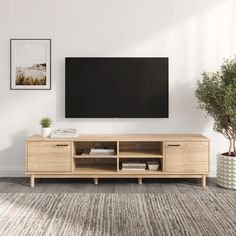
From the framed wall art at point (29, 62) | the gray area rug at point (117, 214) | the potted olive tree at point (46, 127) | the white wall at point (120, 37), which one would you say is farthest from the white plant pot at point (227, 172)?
the framed wall art at point (29, 62)

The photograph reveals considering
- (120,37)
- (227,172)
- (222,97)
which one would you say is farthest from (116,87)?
(227,172)

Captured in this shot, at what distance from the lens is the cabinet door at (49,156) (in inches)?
177

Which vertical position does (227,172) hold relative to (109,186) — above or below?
above

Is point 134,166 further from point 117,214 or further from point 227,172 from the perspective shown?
point 117,214

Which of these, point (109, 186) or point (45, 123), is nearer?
point (109, 186)

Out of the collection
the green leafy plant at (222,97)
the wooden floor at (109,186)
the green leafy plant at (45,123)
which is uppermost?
the green leafy plant at (222,97)

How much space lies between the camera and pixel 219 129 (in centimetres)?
454

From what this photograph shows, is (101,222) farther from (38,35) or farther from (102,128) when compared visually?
(38,35)

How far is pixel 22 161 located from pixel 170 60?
2.23 m

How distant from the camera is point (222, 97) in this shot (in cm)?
433

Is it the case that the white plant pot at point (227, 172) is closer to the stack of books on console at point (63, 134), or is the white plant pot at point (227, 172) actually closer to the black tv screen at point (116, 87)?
the black tv screen at point (116, 87)

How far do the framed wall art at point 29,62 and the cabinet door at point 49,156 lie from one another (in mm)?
850

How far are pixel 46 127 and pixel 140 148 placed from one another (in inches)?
46.0

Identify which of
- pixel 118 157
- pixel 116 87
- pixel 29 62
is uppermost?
pixel 29 62
